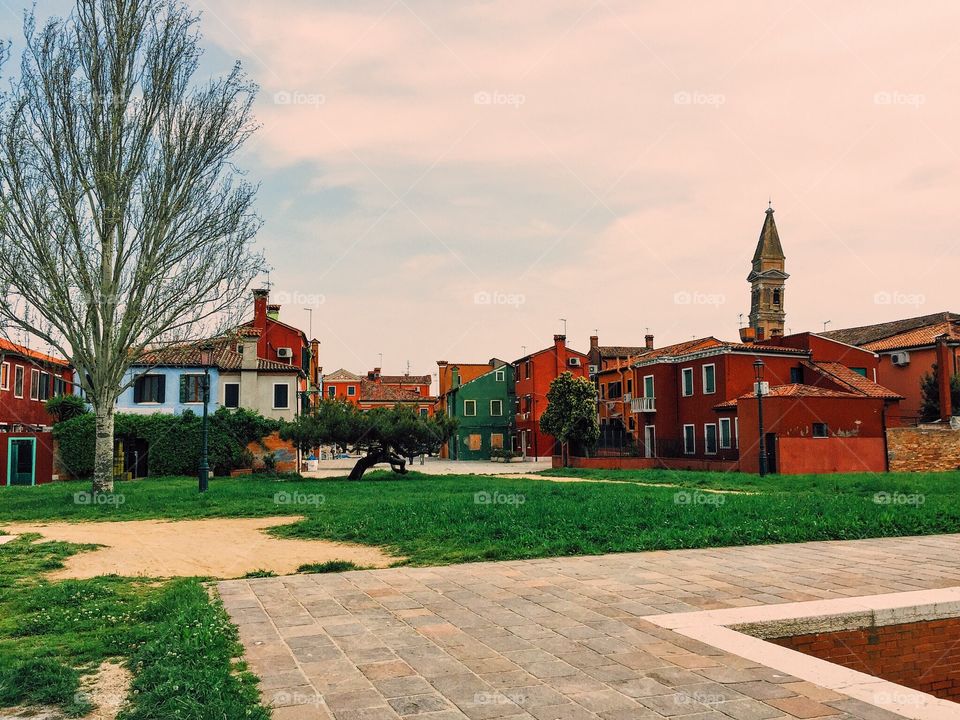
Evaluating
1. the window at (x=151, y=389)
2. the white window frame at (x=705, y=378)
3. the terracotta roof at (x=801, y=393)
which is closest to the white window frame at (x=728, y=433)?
the white window frame at (x=705, y=378)

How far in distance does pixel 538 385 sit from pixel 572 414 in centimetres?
1289

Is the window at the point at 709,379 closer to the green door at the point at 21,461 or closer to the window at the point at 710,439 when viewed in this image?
the window at the point at 710,439

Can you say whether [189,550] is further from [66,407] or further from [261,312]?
[261,312]

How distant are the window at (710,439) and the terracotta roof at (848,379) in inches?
230

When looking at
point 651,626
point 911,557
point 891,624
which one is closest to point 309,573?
point 651,626

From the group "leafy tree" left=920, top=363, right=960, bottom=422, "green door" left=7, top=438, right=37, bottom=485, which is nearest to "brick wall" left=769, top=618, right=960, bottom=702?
"green door" left=7, top=438, right=37, bottom=485

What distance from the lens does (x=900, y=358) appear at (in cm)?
4547

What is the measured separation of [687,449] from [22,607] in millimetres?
36448

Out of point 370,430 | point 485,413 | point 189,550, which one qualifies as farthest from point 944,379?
point 189,550

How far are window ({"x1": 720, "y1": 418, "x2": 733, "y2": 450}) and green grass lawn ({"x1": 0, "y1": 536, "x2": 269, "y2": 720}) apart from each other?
3167 cm

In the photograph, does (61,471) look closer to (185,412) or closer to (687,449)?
(185,412)

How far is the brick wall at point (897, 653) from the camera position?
19.1 feet

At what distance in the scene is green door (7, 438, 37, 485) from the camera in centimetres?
3063

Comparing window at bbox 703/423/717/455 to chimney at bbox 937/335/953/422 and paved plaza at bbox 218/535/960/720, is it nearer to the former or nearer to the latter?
chimney at bbox 937/335/953/422
